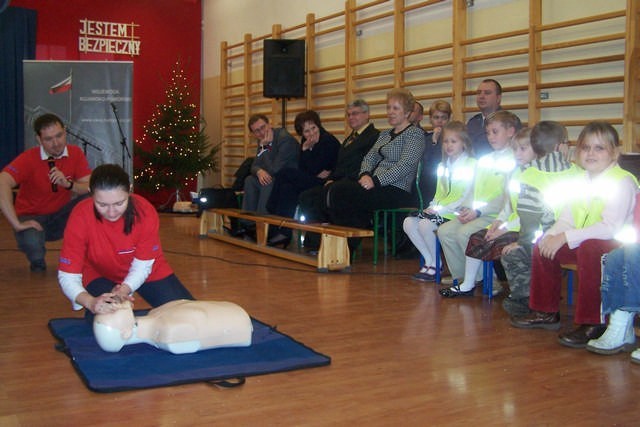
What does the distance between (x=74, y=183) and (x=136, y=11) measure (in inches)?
228

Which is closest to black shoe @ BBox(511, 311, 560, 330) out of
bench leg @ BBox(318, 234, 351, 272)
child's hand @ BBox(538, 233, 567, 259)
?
child's hand @ BBox(538, 233, 567, 259)

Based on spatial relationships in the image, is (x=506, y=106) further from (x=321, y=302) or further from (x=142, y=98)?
(x=142, y=98)

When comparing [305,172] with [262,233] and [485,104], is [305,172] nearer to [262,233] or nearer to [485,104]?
[262,233]

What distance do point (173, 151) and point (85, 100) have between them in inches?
51.2

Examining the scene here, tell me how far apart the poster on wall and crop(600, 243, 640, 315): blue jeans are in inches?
250

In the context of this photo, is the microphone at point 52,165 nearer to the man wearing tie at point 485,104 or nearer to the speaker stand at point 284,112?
the man wearing tie at point 485,104

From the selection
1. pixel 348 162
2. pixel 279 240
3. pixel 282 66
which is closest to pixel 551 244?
pixel 348 162

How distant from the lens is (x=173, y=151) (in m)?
8.99

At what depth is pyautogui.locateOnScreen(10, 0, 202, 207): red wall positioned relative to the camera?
8.94m

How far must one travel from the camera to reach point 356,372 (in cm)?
237

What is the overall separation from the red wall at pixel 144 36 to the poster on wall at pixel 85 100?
1.00 meters

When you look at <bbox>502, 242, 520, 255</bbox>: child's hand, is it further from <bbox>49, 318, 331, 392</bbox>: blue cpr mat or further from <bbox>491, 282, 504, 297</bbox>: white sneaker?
<bbox>49, 318, 331, 392</bbox>: blue cpr mat

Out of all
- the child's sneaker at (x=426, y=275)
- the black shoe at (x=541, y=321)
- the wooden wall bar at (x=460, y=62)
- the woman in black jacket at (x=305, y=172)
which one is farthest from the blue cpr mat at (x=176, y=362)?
the woman in black jacket at (x=305, y=172)

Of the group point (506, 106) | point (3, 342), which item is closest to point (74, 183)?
point (3, 342)
